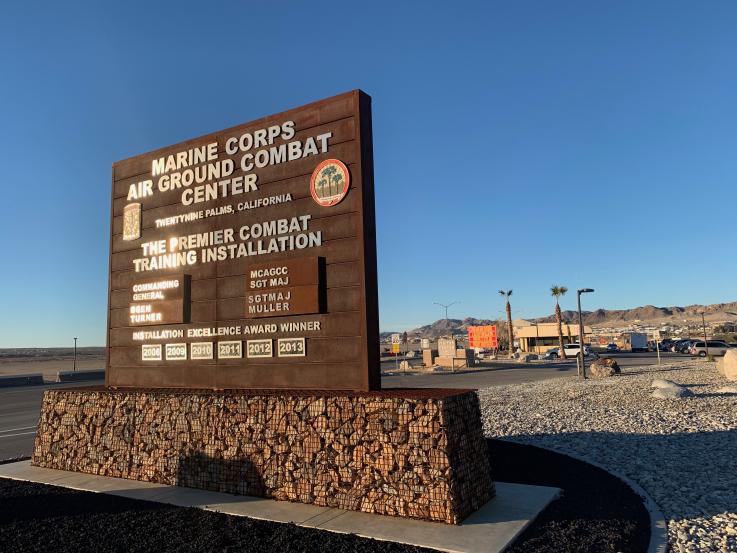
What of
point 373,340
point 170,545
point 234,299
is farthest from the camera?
point 234,299

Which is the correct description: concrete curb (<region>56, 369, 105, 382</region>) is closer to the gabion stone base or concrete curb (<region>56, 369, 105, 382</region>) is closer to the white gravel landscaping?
the white gravel landscaping

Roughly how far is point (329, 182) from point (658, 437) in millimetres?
9479

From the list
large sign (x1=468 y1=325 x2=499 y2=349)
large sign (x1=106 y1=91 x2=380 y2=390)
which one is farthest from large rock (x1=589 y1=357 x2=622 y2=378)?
large sign (x1=468 y1=325 x2=499 y2=349)

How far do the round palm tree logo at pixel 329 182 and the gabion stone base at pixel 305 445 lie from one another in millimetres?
2916

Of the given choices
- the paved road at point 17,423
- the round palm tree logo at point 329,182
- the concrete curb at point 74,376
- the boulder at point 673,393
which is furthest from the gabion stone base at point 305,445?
the concrete curb at point 74,376

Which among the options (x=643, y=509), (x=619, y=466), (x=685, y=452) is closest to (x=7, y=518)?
(x=643, y=509)

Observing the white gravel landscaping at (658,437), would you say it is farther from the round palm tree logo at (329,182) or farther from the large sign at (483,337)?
the large sign at (483,337)

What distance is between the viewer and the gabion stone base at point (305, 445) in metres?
6.59

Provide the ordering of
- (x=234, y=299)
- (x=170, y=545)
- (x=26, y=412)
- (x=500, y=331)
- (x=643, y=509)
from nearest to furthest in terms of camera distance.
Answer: (x=170, y=545) → (x=643, y=509) → (x=234, y=299) → (x=26, y=412) → (x=500, y=331)

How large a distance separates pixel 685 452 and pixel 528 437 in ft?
11.0

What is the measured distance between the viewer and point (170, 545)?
19.6 feet

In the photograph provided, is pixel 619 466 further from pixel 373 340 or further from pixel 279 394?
pixel 279 394

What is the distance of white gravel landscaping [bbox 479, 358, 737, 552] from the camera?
266 inches

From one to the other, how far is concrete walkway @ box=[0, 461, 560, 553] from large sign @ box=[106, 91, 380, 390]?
1720 mm
